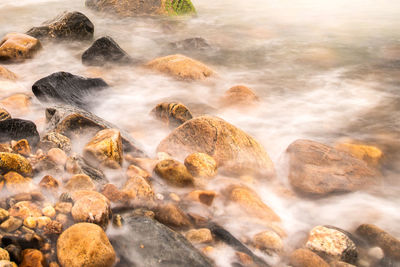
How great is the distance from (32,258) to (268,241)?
1.65 metres

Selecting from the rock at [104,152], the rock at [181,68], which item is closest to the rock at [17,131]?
the rock at [104,152]

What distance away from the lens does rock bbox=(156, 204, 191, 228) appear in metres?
2.62

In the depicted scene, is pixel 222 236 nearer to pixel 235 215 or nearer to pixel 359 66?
pixel 235 215

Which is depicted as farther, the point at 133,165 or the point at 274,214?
the point at 133,165

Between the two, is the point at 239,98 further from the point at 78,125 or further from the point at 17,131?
the point at 17,131

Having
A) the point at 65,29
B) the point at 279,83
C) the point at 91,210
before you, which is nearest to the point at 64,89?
the point at 91,210

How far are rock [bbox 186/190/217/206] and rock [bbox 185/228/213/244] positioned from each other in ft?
1.65

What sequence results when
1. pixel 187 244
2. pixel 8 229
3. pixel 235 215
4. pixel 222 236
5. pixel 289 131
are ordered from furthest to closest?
1. pixel 289 131
2. pixel 235 215
3. pixel 222 236
4. pixel 187 244
5. pixel 8 229

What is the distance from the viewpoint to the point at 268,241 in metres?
2.57

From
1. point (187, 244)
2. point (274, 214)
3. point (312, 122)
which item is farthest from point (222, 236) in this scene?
point (312, 122)

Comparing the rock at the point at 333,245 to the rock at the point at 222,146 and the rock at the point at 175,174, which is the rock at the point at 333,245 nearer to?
the rock at the point at 222,146

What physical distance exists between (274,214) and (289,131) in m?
2.27

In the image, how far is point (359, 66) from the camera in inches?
306

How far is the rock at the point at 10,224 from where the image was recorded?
2.03m
